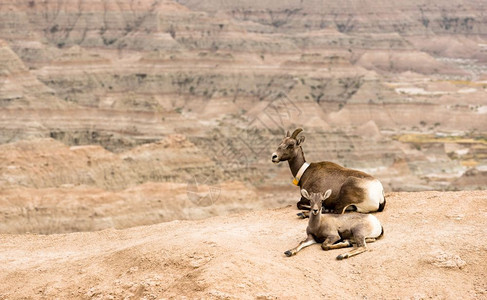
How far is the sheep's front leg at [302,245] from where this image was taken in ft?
47.4

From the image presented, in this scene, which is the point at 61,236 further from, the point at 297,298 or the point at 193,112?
the point at 193,112

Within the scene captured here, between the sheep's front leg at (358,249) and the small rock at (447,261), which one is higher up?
the small rock at (447,261)

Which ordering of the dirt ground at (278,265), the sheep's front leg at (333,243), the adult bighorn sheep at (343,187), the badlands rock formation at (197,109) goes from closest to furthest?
Answer: the dirt ground at (278,265) → the sheep's front leg at (333,243) → the adult bighorn sheep at (343,187) → the badlands rock formation at (197,109)

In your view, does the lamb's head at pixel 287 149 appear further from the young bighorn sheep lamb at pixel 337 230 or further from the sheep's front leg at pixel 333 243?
the sheep's front leg at pixel 333 243

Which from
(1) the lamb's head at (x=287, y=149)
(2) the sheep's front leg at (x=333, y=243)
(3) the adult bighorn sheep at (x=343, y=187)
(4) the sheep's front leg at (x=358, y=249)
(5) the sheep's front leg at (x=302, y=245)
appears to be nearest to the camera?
(4) the sheep's front leg at (x=358, y=249)

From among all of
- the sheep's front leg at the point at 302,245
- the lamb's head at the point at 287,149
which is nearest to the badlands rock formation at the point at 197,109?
the lamb's head at the point at 287,149

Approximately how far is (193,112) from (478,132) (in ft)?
152

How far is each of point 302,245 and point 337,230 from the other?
0.81 metres

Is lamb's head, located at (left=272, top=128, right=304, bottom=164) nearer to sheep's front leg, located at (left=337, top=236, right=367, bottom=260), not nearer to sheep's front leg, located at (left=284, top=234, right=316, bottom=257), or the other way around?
sheep's front leg, located at (left=284, top=234, right=316, bottom=257)

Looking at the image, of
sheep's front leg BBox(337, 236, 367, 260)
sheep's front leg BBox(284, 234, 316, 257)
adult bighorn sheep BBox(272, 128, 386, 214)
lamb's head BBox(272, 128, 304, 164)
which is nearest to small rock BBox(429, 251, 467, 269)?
sheep's front leg BBox(337, 236, 367, 260)

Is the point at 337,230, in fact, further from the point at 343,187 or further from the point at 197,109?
the point at 197,109

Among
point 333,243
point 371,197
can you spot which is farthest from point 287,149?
point 333,243

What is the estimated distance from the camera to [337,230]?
590 inches

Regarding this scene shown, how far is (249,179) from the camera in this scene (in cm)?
5662
